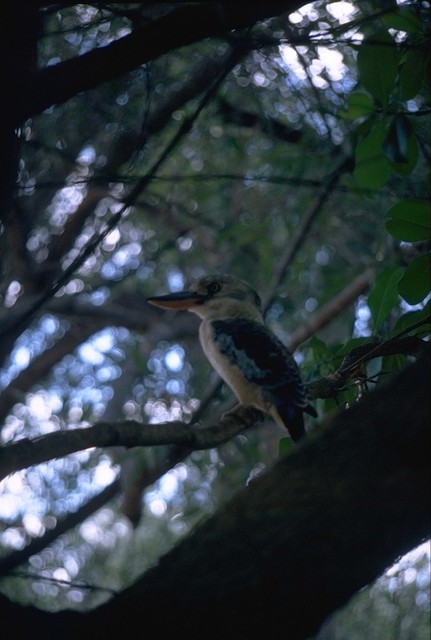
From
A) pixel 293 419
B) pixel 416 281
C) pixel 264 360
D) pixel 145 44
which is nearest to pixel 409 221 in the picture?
pixel 416 281

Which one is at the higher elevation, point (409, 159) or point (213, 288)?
point (409, 159)

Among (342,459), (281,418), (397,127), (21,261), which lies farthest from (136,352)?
(342,459)

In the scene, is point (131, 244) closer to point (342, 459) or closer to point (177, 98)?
point (177, 98)

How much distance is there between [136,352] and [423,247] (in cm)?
190

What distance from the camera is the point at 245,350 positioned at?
127 inches

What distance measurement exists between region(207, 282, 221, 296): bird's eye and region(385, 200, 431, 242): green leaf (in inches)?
83.1

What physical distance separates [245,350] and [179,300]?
1.78 feet

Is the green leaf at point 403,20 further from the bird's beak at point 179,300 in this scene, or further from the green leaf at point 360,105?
the bird's beak at point 179,300

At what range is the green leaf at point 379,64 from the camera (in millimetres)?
1844

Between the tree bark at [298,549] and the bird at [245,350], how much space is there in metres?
1.48

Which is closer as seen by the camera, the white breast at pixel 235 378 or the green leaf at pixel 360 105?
the green leaf at pixel 360 105

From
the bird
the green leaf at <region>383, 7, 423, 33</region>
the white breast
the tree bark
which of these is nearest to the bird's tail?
the bird

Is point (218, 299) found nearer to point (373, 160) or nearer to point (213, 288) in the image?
point (213, 288)

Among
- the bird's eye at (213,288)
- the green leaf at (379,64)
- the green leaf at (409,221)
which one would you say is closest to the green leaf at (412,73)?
the green leaf at (379,64)
